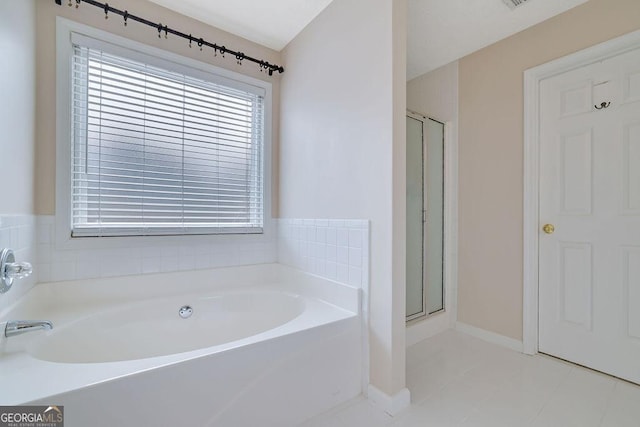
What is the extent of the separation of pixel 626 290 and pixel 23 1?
3.68 m

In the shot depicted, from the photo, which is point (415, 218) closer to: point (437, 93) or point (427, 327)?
point (427, 327)

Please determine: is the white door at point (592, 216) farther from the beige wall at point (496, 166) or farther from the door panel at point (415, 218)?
the door panel at point (415, 218)

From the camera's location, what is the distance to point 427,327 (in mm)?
2309

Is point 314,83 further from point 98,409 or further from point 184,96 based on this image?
point 98,409

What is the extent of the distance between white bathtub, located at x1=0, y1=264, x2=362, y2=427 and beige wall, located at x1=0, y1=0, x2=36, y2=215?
1.72 ft

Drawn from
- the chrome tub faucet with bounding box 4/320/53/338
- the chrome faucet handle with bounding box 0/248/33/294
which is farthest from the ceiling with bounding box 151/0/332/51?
the chrome tub faucet with bounding box 4/320/53/338

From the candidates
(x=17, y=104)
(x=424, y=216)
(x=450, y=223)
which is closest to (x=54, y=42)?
(x=17, y=104)

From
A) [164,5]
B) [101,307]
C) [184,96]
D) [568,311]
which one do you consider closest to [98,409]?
[101,307]

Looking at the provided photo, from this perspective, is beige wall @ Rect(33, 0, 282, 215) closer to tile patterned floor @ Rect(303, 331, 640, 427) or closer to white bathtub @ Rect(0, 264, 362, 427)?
white bathtub @ Rect(0, 264, 362, 427)

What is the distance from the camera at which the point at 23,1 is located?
1333 millimetres

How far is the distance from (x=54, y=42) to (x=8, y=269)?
1.32 metres

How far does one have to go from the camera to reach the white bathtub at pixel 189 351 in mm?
934

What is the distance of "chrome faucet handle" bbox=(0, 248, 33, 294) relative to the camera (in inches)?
41.4

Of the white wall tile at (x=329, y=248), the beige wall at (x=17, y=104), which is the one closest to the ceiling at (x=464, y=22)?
the white wall tile at (x=329, y=248)
